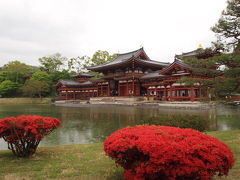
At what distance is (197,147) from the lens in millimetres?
3646

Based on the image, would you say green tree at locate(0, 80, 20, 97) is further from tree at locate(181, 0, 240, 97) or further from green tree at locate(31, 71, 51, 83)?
tree at locate(181, 0, 240, 97)

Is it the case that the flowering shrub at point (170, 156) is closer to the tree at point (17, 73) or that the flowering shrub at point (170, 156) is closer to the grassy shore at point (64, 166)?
the grassy shore at point (64, 166)

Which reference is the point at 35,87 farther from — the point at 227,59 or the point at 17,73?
the point at 227,59

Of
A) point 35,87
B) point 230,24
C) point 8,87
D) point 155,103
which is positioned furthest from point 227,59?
point 8,87

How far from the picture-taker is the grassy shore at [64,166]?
507cm

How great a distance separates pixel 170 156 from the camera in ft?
11.4

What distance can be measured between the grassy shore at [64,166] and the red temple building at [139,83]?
26.5 m

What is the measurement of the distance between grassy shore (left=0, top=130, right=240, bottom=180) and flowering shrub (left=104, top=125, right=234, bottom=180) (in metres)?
1.25

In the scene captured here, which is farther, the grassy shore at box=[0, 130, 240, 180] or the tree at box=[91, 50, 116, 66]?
the tree at box=[91, 50, 116, 66]

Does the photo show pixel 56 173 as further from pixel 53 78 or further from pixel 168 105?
pixel 53 78

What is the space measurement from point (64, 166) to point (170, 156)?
3.46m

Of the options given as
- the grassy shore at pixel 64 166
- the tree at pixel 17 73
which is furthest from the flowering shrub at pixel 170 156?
the tree at pixel 17 73

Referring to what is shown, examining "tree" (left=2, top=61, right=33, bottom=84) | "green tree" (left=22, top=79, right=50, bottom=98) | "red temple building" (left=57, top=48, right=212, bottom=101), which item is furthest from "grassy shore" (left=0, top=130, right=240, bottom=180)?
"tree" (left=2, top=61, right=33, bottom=84)

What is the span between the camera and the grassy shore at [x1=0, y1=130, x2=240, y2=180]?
5.07 meters
